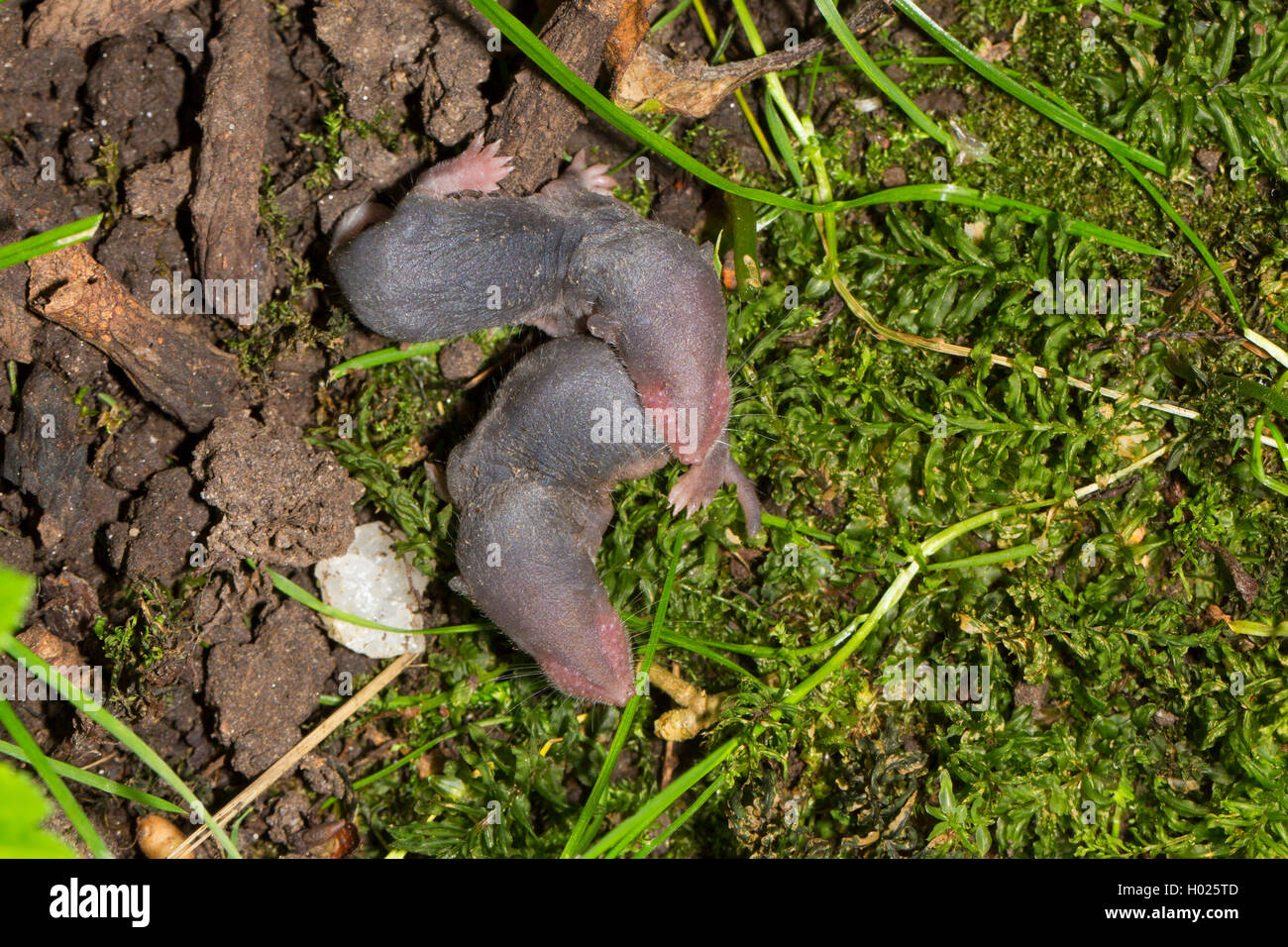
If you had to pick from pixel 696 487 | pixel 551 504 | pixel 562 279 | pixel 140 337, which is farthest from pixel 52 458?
pixel 696 487

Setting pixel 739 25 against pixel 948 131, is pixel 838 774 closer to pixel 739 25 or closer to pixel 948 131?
pixel 948 131

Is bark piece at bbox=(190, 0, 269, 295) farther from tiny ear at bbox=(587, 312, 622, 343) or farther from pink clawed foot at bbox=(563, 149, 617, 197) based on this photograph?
tiny ear at bbox=(587, 312, 622, 343)

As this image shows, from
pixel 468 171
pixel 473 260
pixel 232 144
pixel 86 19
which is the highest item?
pixel 86 19

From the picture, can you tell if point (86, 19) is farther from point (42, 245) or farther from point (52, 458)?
point (52, 458)

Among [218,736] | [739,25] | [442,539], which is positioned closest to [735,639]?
[442,539]

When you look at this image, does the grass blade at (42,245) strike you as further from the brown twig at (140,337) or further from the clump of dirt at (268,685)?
the clump of dirt at (268,685)

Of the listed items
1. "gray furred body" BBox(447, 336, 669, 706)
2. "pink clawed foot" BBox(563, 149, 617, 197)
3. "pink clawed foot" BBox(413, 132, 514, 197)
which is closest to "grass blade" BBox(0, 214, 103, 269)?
"pink clawed foot" BBox(413, 132, 514, 197)
